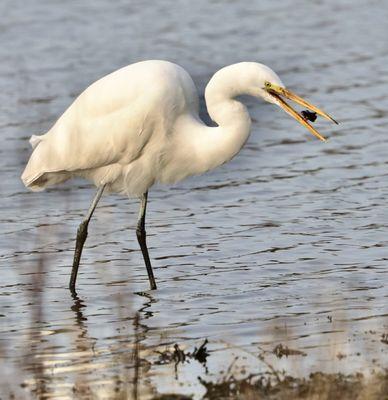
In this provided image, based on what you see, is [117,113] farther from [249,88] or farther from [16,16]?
[16,16]

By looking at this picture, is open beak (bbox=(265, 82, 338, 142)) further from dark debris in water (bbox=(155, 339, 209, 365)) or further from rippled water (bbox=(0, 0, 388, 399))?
dark debris in water (bbox=(155, 339, 209, 365))

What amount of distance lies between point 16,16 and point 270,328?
1089 centimetres

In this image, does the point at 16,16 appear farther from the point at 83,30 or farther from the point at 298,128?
the point at 298,128

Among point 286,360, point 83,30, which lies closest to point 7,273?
point 286,360

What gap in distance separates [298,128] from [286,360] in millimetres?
6328

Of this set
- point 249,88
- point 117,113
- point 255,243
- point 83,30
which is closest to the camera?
point 249,88

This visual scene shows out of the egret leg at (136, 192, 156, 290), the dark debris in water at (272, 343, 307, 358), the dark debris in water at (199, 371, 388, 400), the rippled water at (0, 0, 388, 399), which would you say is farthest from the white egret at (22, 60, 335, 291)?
the dark debris in water at (199, 371, 388, 400)

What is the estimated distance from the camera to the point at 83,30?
16.5m

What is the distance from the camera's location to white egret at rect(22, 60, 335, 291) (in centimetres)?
777

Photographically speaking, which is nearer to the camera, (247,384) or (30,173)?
(247,384)

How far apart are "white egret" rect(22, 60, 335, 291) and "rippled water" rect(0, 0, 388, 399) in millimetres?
491

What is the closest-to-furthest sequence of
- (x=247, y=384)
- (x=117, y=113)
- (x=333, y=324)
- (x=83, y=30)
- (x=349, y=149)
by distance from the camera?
(x=247, y=384), (x=333, y=324), (x=117, y=113), (x=349, y=149), (x=83, y=30)

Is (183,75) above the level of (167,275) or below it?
above

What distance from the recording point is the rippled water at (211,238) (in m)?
→ 6.36
